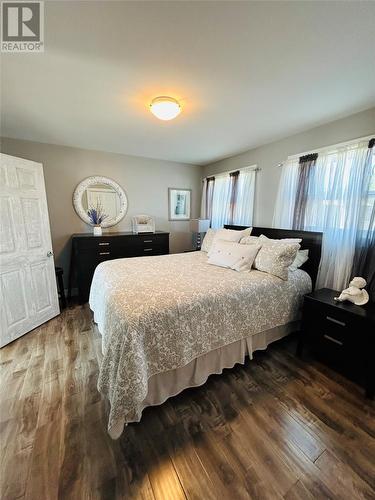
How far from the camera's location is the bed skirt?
56.7 inches

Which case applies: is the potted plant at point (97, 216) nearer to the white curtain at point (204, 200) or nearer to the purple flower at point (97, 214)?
the purple flower at point (97, 214)

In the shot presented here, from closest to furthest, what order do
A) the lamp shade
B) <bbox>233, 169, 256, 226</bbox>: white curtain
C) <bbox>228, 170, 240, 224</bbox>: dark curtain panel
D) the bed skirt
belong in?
1. the bed skirt
2. <bbox>233, 169, 256, 226</bbox>: white curtain
3. <bbox>228, 170, 240, 224</bbox>: dark curtain panel
4. the lamp shade

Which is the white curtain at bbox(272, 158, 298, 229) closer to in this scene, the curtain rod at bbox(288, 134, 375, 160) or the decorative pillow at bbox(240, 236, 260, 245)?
the curtain rod at bbox(288, 134, 375, 160)

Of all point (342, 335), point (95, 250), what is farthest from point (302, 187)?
point (95, 250)

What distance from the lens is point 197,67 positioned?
4.77ft

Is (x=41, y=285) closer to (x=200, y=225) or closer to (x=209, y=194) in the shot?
(x=200, y=225)

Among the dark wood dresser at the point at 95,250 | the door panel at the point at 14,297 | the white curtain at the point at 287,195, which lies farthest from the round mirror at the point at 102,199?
the white curtain at the point at 287,195

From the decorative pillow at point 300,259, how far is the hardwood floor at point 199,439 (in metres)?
1.02

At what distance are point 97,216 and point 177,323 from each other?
9.16ft

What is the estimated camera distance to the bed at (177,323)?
1243mm

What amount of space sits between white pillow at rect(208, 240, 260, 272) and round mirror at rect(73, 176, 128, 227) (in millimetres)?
2114

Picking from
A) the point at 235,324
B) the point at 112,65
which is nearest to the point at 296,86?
the point at 112,65

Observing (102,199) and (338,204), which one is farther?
(102,199)

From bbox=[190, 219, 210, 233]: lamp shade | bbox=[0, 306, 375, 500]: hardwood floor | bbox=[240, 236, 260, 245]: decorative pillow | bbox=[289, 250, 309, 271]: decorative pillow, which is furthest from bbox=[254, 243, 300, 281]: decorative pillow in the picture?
bbox=[190, 219, 210, 233]: lamp shade
